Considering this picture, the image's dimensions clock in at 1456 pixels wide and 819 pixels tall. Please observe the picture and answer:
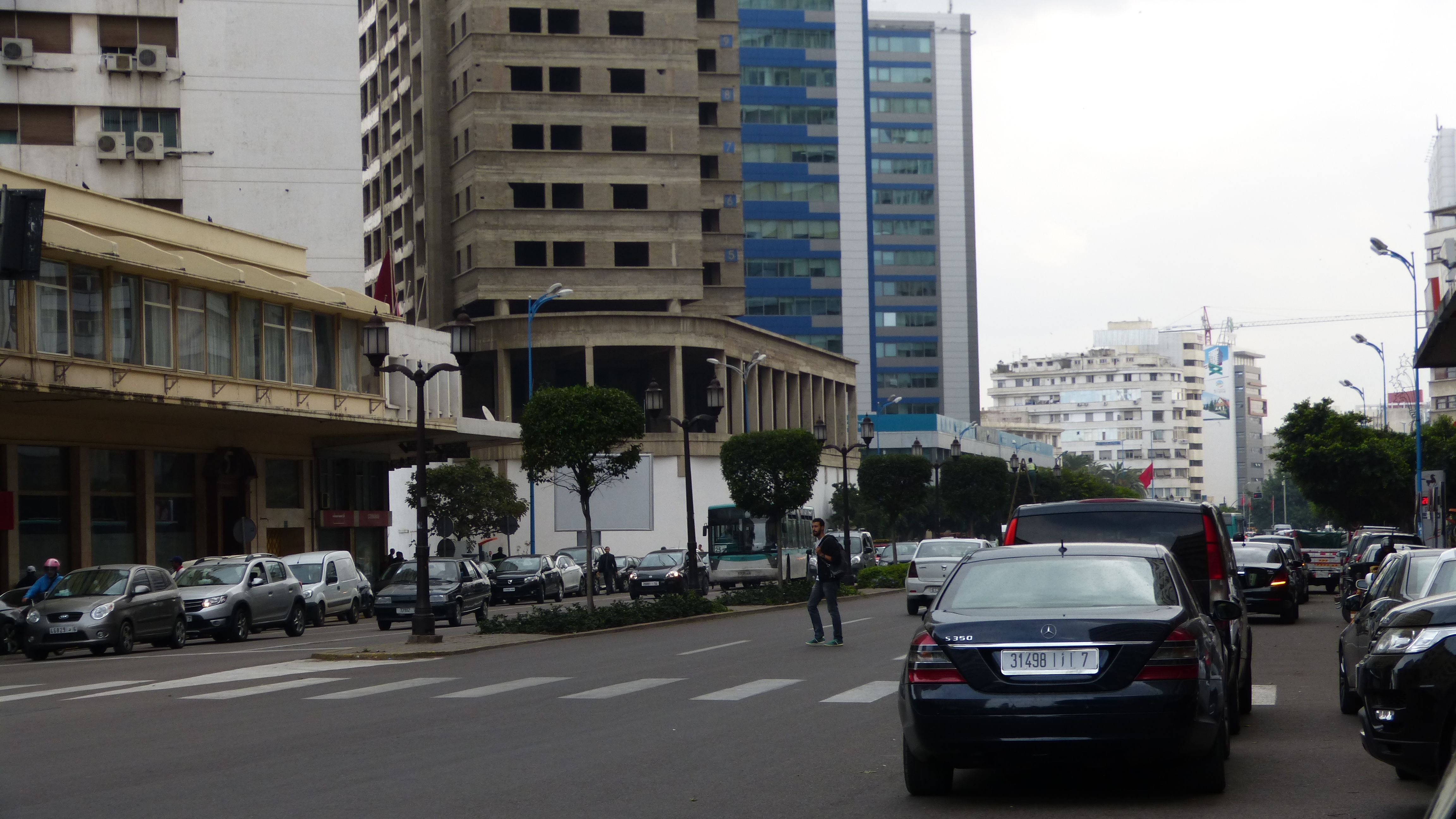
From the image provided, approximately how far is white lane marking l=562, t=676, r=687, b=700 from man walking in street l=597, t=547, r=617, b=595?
3770 cm

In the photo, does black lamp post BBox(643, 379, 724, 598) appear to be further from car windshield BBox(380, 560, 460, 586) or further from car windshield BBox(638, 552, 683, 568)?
car windshield BBox(638, 552, 683, 568)

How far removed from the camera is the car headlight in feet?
27.0

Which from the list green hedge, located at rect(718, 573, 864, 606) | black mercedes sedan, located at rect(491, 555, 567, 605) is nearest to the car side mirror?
green hedge, located at rect(718, 573, 864, 606)

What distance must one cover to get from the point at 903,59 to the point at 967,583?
136 m

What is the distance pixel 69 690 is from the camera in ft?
65.2

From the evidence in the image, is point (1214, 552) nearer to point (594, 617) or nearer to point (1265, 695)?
point (1265, 695)

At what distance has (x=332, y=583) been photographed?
3872 cm

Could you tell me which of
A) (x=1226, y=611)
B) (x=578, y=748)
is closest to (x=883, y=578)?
(x=578, y=748)

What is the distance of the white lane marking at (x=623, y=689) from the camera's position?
16703mm

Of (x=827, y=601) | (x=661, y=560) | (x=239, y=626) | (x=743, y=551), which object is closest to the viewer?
Answer: (x=827, y=601)

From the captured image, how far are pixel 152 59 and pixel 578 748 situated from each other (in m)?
48.5

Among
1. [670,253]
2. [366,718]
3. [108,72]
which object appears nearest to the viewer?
[366,718]

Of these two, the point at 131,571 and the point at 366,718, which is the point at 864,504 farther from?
the point at 366,718

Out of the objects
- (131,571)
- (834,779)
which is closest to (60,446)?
(131,571)
